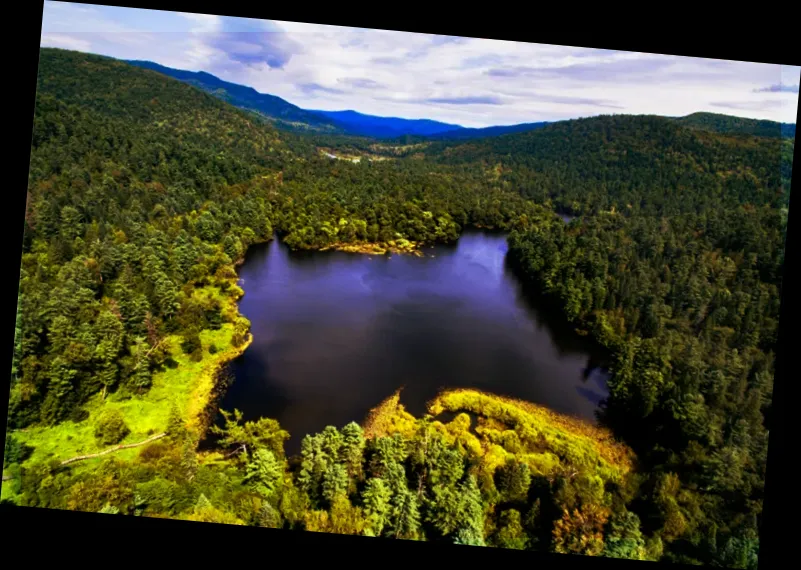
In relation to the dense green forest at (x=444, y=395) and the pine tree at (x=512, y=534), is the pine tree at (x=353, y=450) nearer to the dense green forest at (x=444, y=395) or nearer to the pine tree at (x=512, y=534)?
the dense green forest at (x=444, y=395)

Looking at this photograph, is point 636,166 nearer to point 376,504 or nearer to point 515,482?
point 515,482

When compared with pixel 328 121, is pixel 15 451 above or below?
below

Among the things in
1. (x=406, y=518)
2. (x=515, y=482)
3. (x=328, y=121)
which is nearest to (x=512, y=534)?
(x=515, y=482)

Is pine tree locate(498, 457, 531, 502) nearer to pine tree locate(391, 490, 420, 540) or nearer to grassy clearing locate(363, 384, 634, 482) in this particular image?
grassy clearing locate(363, 384, 634, 482)

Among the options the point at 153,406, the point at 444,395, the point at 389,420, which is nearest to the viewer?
the point at 153,406

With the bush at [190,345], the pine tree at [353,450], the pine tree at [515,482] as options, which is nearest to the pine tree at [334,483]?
the pine tree at [353,450]

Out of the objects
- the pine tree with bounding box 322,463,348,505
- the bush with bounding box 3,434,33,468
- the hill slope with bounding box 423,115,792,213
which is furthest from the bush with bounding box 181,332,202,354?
the hill slope with bounding box 423,115,792,213

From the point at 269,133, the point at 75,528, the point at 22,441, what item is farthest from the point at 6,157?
the point at 269,133
